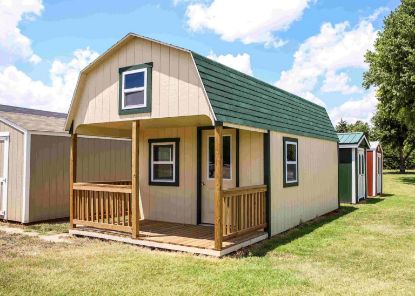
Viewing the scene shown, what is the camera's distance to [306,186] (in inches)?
437

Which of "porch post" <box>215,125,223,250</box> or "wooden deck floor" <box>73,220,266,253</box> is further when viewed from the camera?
"wooden deck floor" <box>73,220,266,253</box>

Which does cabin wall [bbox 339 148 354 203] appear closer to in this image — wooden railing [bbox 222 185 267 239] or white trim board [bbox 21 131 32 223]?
wooden railing [bbox 222 185 267 239]

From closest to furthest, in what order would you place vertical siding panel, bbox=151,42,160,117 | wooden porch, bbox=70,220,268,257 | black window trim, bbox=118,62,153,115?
wooden porch, bbox=70,220,268,257 < vertical siding panel, bbox=151,42,160,117 < black window trim, bbox=118,62,153,115

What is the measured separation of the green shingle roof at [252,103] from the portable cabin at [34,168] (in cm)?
615

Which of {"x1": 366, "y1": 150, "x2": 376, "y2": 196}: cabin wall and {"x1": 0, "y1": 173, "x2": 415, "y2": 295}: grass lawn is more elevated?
{"x1": 366, "y1": 150, "x2": 376, "y2": 196}: cabin wall

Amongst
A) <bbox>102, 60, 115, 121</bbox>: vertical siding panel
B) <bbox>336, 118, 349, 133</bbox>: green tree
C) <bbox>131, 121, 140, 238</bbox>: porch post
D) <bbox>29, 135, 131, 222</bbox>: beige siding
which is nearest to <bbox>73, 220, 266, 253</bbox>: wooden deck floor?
<bbox>131, 121, 140, 238</bbox>: porch post

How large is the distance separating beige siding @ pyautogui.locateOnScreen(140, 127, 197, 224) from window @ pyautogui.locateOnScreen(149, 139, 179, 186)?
0.12 metres

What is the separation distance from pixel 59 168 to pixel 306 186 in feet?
24.9

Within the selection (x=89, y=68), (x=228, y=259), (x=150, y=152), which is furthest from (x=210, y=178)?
(x=89, y=68)

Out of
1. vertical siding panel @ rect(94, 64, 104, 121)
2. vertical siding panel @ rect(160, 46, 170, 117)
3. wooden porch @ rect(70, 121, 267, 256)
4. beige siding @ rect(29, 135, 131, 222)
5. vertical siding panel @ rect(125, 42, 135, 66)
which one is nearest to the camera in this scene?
wooden porch @ rect(70, 121, 267, 256)

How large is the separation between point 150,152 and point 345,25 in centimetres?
823

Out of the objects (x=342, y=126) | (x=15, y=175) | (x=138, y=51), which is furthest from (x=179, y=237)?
(x=342, y=126)

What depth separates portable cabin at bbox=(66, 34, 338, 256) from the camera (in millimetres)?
7406

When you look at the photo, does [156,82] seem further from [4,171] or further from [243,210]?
[4,171]
